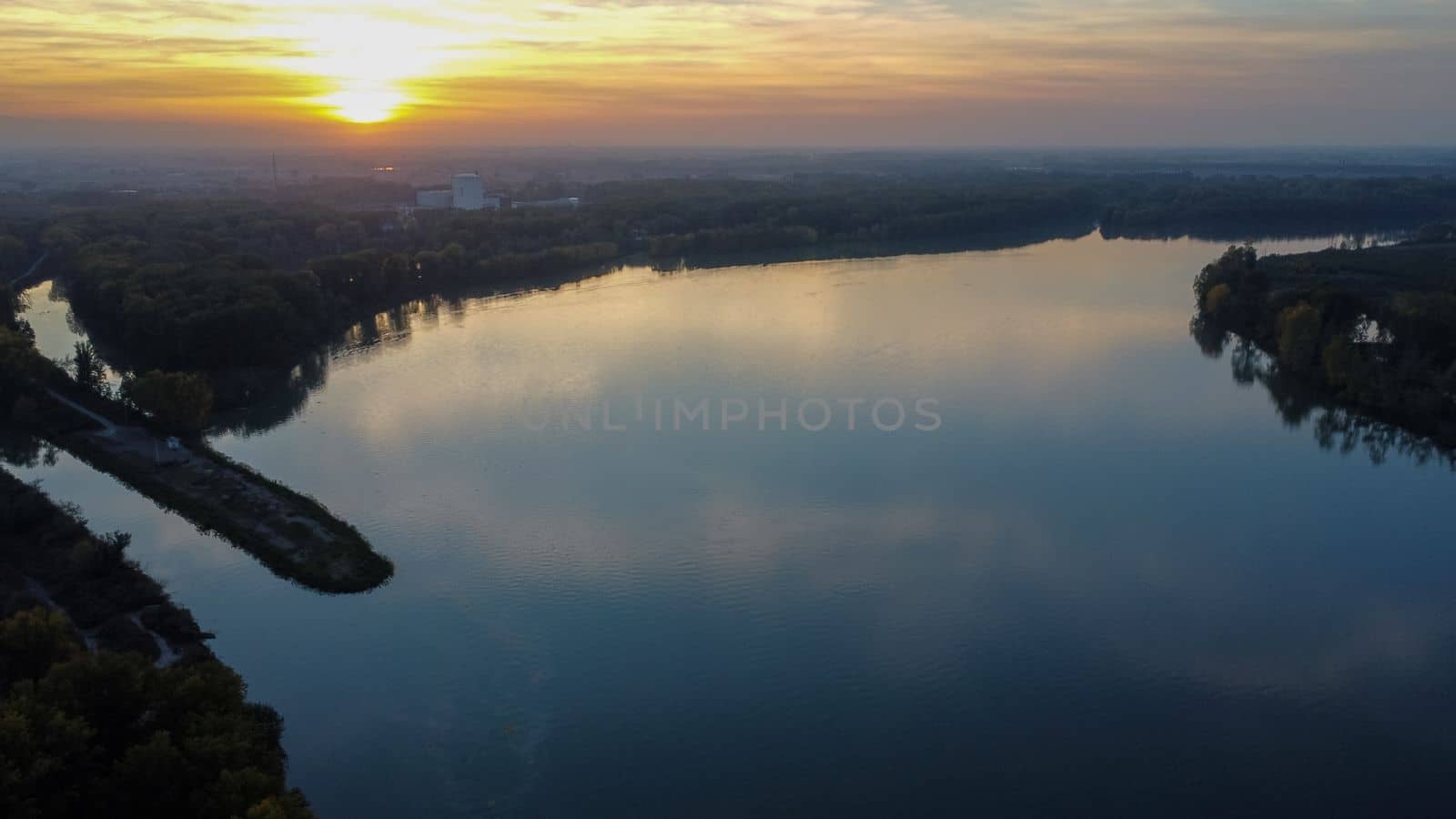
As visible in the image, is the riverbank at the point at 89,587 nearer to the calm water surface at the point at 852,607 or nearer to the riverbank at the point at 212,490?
the calm water surface at the point at 852,607

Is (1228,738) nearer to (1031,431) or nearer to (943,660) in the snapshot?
(943,660)

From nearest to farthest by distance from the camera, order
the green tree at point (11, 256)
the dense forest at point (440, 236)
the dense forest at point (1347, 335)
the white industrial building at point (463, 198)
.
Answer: the dense forest at point (1347, 335), the dense forest at point (440, 236), the green tree at point (11, 256), the white industrial building at point (463, 198)

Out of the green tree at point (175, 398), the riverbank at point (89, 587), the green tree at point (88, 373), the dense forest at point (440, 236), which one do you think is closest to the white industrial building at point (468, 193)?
the dense forest at point (440, 236)

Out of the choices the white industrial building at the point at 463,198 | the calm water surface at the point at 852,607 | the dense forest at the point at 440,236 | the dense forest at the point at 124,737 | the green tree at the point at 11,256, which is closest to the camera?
the dense forest at the point at 124,737

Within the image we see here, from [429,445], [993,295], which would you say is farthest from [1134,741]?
[993,295]

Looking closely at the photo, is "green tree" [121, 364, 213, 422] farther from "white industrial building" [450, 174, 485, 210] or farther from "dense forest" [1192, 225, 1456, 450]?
"white industrial building" [450, 174, 485, 210]
